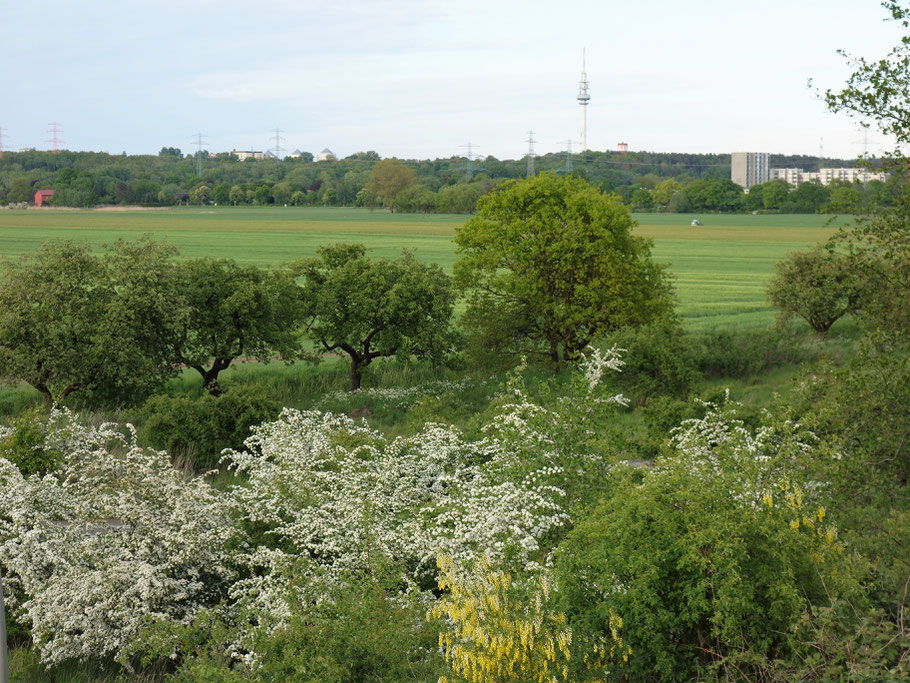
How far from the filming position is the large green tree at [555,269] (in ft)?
101

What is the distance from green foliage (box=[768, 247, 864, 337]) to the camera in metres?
33.9

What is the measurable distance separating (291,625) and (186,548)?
3.42 m

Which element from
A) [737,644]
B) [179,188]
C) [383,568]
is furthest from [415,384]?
[179,188]

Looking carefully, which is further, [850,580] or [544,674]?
[850,580]

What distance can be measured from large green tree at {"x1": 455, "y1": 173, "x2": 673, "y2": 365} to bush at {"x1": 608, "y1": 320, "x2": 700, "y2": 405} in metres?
4.67

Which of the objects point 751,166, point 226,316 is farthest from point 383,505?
point 751,166

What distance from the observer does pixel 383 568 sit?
31.8ft

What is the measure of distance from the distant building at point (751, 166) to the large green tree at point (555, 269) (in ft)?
540

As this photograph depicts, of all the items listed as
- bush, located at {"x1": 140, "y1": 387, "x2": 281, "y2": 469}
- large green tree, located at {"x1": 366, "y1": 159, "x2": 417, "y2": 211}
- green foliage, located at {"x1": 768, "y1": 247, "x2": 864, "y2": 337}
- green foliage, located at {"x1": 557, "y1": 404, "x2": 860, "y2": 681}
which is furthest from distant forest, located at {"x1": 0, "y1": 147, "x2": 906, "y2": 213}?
green foliage, located at {"x1": 557, "y1": 404, "x2": 860, "y2": 681}

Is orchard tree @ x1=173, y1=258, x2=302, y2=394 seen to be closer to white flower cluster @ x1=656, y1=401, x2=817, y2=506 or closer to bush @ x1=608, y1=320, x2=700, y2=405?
bush @ x1=608, y1=320, x2=700, y2=405

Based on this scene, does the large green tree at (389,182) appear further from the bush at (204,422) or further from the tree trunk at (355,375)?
the bush at (204,422)

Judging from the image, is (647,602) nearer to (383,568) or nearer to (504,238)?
(383,568)

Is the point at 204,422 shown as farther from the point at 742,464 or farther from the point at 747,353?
the point at 747,353

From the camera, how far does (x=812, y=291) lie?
3412 centimetres
